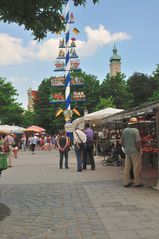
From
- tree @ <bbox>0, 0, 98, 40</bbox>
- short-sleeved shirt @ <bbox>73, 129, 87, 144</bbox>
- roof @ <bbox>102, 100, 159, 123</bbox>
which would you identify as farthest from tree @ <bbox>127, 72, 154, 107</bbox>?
tree @ <bbox>0, 0, 98, 40</bbox>

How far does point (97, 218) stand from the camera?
735 centimetres

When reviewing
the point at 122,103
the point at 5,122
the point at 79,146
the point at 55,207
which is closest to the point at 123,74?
the point at 122,103

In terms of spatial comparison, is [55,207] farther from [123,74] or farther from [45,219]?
[123,74]

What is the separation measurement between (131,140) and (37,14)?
545cm

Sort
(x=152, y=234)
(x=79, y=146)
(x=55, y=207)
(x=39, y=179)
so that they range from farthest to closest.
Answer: (x=79, y=146)
(x=39, y=179)
(x=55, y=207)
(x=152, y=234)

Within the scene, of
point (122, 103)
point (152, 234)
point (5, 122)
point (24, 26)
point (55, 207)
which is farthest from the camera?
point (122, 103)

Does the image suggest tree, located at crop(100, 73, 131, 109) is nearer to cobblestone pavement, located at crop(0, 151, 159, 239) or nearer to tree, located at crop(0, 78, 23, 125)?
tree, located at crop(0, 78, 23, 125)

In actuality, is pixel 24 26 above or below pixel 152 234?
above

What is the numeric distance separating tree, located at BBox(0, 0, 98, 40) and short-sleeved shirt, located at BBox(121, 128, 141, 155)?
192 inches

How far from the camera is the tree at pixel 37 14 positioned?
22.8ft

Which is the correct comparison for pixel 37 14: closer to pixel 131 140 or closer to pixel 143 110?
pixel 143 110

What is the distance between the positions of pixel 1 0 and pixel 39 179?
323 inches

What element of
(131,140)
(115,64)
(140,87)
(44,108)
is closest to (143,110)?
(131,140)

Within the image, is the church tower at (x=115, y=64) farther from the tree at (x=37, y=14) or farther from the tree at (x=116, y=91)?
the tree at (x=37, y=14)
